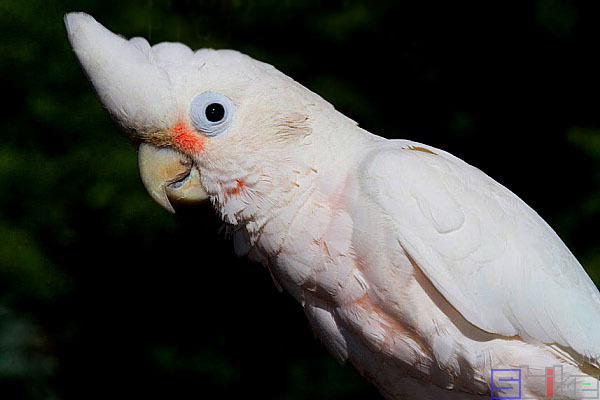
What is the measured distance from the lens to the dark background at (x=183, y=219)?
339 centimetres

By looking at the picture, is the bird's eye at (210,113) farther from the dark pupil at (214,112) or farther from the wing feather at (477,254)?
the wing feather at (477,254)

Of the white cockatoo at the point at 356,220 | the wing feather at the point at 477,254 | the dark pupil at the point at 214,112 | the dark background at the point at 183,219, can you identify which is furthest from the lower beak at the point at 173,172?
the dark background at the point at 183,219

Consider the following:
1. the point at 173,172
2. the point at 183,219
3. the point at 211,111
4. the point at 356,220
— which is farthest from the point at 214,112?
the point at 183,219

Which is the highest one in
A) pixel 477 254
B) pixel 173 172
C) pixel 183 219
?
pixel 183 219

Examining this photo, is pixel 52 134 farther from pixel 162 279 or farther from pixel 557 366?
pixel 557 366

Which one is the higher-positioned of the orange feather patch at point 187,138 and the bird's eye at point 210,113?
the bird's eye at point 210,113

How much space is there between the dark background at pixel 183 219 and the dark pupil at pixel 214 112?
1.95 meters

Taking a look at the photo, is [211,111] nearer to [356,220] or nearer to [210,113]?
[210,113]

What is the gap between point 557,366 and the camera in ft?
4.94

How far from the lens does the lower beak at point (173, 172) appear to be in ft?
5.05

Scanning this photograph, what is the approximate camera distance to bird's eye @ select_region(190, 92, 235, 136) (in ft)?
4.78

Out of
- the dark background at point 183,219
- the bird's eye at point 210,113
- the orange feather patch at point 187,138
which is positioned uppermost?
the dark background at point 183,219

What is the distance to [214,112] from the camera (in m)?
1.46

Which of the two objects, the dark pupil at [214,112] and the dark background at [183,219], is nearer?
the dark pupil at [214,112]
